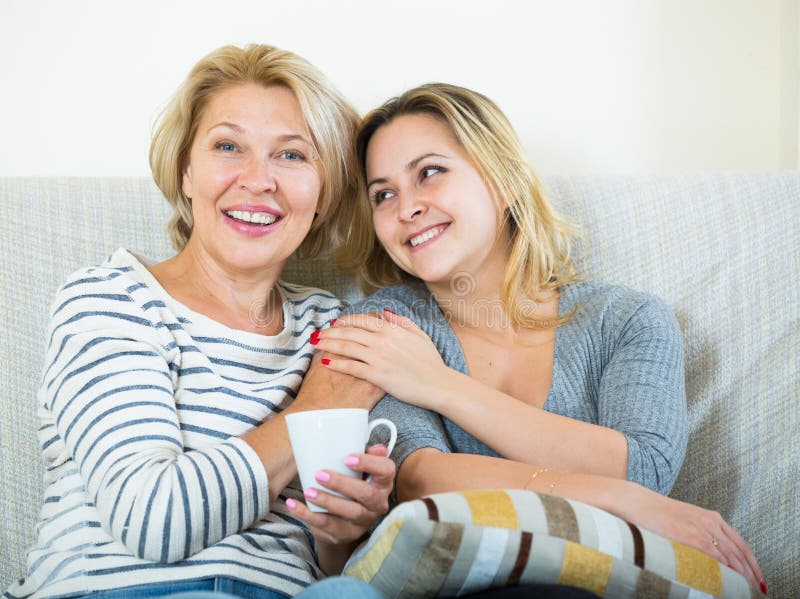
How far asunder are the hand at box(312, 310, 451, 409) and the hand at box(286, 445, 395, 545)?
0.73ft

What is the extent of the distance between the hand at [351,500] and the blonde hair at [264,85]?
0.64 metres

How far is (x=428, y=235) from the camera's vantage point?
1.45 m

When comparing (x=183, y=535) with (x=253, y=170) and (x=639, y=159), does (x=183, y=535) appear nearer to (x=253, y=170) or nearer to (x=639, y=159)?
(x=253, y=170)

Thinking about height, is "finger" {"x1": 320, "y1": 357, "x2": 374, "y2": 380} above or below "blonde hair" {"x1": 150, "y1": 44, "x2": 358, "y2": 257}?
below

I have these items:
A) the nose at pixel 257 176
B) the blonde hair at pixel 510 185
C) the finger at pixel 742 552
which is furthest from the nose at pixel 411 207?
the finger at pixel 742 552

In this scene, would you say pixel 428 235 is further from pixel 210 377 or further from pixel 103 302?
pixel 103 302

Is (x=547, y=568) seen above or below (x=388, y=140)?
below

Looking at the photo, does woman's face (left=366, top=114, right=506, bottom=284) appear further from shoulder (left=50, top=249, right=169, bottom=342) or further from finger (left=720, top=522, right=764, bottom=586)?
finger (left=720, top=522, right=764, bottom=586)

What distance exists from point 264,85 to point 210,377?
0.55 m

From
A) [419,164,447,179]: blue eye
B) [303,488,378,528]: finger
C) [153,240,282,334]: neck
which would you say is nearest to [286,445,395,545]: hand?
[303,488,378,528]: finger

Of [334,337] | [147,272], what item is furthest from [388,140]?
[147,272]

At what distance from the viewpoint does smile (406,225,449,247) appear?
145cm

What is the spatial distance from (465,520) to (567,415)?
520 mm

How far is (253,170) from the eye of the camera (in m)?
1.37
